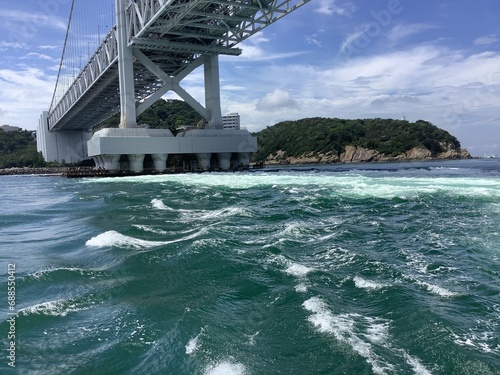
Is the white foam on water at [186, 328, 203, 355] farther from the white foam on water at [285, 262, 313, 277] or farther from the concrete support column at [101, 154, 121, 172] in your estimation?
the concrete support column at [101, 154, 121, 172]

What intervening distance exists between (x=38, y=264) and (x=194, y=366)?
4403mm

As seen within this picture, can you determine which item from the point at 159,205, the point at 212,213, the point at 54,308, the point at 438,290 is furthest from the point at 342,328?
the point at 159,205

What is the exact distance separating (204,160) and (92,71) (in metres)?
20.7

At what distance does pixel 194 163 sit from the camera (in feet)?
129

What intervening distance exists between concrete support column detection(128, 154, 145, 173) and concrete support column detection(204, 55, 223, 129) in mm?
7098

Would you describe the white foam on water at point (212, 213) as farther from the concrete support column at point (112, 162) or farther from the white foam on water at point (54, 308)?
the concrete support column at point (112, 162)

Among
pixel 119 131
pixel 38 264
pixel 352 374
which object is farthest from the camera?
pixel 119 131

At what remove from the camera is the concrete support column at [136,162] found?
114 ft

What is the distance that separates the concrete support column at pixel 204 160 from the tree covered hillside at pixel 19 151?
169 feet

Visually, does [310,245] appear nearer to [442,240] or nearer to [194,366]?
[442,240]

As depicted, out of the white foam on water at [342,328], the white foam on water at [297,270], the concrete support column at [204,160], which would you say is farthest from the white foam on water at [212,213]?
the concrete support column at [204,160]

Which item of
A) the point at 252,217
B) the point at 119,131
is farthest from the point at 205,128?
the point at 252,217

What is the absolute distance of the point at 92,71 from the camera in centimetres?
4753

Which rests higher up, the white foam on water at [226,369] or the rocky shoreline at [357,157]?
the rocky shoreline at [357,157]
